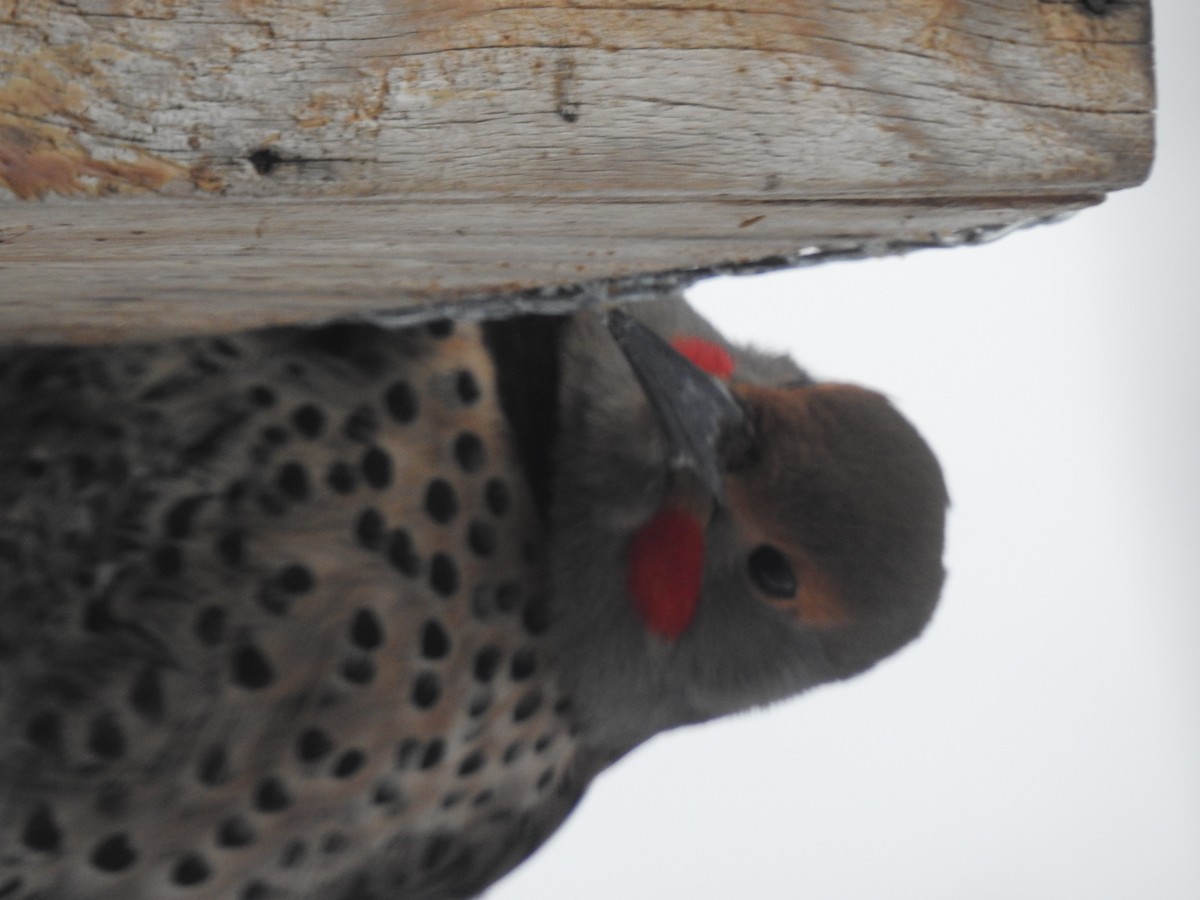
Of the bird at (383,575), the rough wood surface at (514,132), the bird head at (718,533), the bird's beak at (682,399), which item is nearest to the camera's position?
the rough wood surface at (514,132)

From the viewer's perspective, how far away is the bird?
138 centimetres

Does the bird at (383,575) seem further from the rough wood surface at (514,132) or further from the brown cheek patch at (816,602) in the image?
the rough wood surface at (514,132)

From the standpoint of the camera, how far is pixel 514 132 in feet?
2.99

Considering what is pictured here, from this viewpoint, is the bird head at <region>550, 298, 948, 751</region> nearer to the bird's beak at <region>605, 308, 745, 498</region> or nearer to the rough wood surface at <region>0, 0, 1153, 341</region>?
the bird's beak at <region>605, 308, 745, 498</region>

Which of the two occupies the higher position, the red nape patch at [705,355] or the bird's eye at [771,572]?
the red nape patch at [705,355]

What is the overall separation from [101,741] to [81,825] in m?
0.09

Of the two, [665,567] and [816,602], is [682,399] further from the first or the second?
[816,602]

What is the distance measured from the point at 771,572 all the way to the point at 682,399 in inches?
12.3

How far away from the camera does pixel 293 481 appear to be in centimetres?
142

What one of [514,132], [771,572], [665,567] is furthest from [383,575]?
[514,132]

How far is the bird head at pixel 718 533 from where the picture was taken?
5.32 ft

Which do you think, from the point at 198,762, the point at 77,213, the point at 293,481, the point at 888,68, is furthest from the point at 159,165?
the point at 198,762

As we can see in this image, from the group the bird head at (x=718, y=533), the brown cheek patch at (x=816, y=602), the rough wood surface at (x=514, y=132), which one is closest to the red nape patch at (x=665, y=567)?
the bird head at (x=718, y=533)

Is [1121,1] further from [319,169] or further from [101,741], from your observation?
[101,741]
